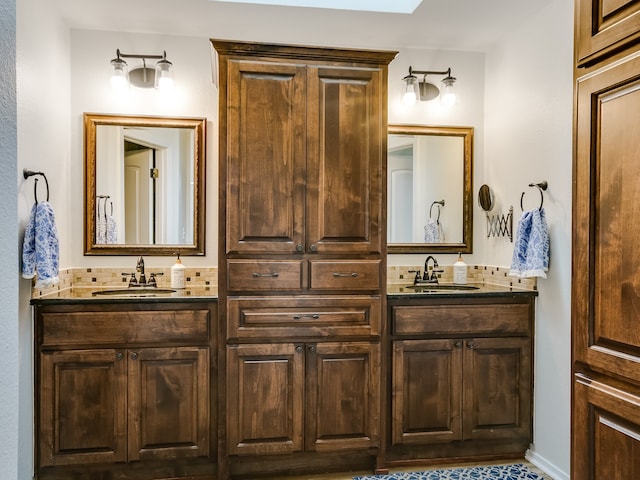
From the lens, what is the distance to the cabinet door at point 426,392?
2.59m

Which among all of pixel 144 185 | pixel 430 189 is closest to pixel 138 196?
pixel 144 185

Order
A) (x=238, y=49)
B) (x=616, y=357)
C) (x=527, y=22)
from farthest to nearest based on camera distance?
(x=527, y=22) < (x=238, y=49) < (x=616, y=357)

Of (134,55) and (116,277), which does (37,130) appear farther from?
(116,277)

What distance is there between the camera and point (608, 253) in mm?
1283

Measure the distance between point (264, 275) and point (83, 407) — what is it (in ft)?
3.56

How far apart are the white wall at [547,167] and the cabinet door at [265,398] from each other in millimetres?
1320

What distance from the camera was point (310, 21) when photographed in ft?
9.27

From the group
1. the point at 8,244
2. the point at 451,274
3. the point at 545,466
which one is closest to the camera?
the point at 8,244

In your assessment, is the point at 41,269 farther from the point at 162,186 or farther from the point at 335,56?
the point at 335,56

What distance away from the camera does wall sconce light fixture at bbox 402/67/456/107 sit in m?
3.14

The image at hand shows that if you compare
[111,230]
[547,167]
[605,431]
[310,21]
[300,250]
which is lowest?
[605,431]

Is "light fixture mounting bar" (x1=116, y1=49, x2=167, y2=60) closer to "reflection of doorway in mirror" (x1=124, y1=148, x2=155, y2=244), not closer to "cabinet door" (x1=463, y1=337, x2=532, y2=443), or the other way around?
"reflection of doorway in mirror" (x1=124, y1=148, x2=155, y2=244)

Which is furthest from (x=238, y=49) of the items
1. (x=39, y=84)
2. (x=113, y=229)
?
(x=113, y=229)

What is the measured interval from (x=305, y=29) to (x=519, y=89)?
4.40 feet
